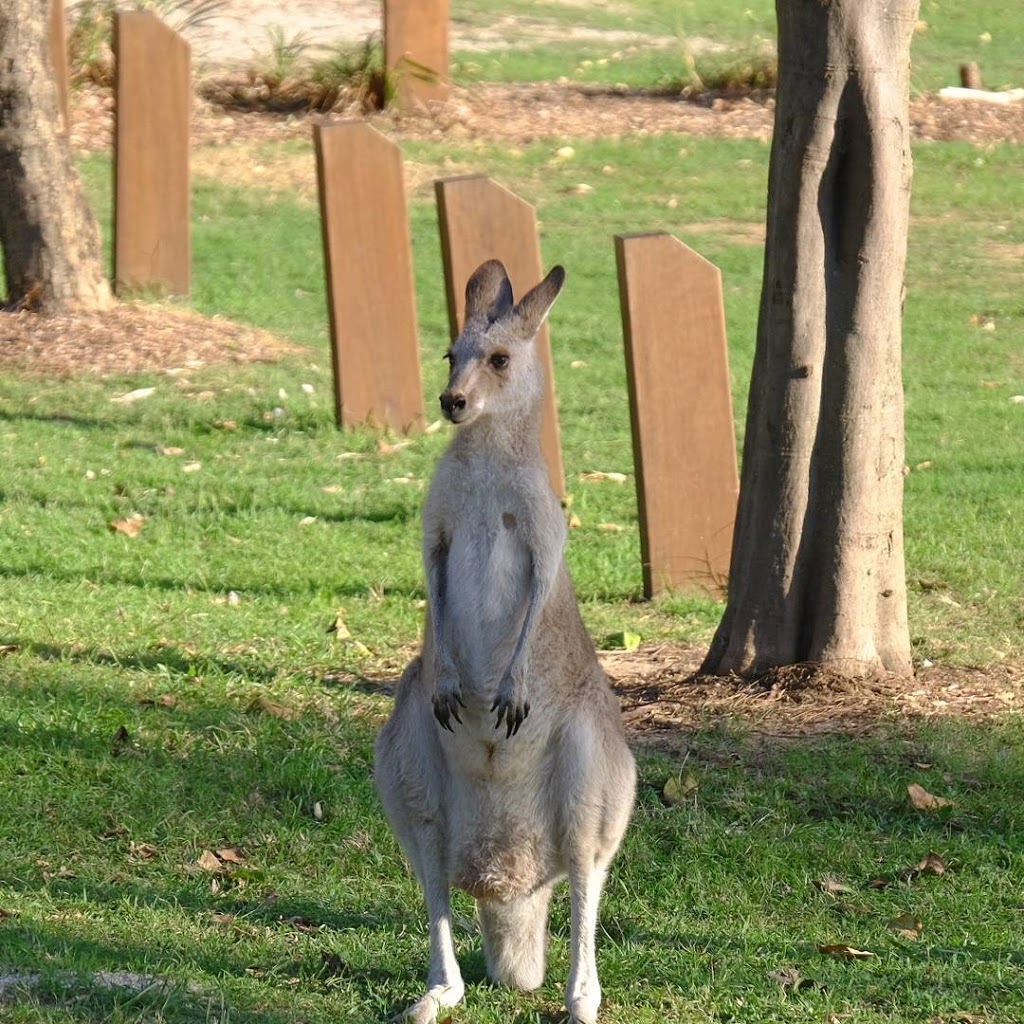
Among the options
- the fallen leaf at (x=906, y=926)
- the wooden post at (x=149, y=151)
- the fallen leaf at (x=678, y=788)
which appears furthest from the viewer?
the wooden post at (x=149, y=151)

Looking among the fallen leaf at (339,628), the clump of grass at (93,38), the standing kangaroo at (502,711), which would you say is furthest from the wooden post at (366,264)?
the clump of grass at (93,38)

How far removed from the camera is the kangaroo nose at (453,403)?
13.0ft

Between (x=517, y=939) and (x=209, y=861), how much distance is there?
1.13 metres

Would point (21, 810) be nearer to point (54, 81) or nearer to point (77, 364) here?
point (77, 364)

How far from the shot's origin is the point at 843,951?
4.48m

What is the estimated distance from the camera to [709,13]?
866 inches

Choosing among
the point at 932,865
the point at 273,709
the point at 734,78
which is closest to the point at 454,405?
the point at 932,865

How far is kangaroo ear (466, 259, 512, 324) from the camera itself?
418 cm

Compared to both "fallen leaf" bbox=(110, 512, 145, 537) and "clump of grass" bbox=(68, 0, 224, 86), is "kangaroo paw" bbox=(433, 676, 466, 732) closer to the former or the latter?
"fallen leaf" bbox=(110, 512, 145, 537)

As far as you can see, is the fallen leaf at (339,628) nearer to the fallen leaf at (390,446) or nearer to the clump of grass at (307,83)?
the fallen leaf at (390,446)

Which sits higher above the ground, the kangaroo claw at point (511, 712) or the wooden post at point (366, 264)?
the wooden post at point (366, 264)

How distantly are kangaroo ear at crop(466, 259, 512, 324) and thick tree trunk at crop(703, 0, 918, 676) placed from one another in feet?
6.57

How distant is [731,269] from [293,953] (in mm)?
9519

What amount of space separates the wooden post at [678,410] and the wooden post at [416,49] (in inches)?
390
